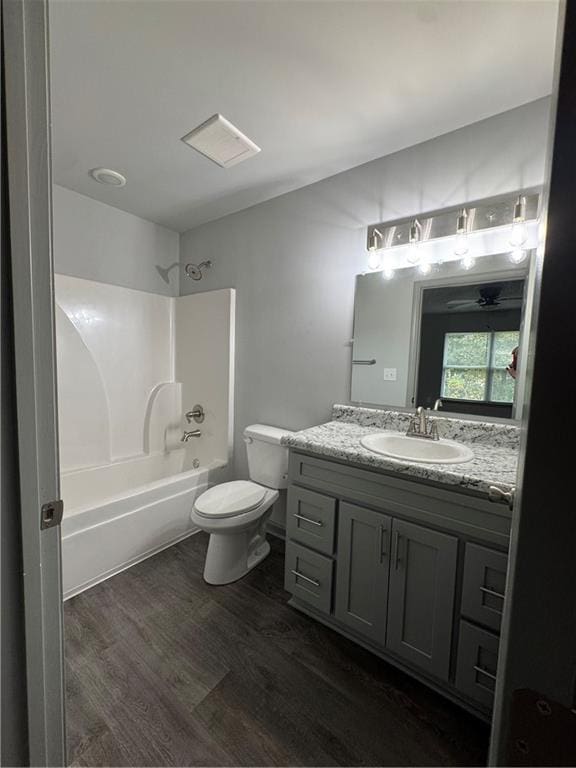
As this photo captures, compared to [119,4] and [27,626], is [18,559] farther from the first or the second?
[119,4]

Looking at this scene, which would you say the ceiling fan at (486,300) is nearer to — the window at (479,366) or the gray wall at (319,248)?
the window at (479,366)

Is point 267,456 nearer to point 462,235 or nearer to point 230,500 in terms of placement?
point 230,500

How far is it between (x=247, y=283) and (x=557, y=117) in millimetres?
2148

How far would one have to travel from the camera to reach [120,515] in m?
1.83

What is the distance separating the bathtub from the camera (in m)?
1.65

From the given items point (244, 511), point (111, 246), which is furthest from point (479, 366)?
point (111, 246)

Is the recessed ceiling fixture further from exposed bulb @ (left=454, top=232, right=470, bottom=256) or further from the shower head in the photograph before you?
exposed bulb @ (left=454, top=232, right=470, bottom=256)

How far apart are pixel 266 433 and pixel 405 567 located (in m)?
1.11

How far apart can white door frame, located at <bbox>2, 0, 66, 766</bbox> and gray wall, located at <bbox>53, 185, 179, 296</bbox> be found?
1839 mm

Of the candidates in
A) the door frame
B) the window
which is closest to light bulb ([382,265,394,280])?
the window

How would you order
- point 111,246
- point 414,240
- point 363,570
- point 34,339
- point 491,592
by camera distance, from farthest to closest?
point 111,246 → point 414,240 → point 363,570 → point 491,592 → point 34,339

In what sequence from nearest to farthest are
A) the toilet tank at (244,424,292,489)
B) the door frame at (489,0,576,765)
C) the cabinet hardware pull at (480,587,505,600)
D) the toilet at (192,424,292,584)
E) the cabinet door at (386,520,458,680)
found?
1. the door frame at (489,0,576,765)
2. the cabinet hardware pull at (480,587,505,600)
3. the cabinet door at (386,520,458,680)
4. the toilet at (192,424,292,584)
5. the toilet tank at (244,424,292,489)

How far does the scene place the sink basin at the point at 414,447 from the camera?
135 centimetres

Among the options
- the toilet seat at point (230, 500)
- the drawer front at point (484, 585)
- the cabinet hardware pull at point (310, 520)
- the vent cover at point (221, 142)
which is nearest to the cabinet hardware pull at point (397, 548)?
the drawer front at point (484, 585)
